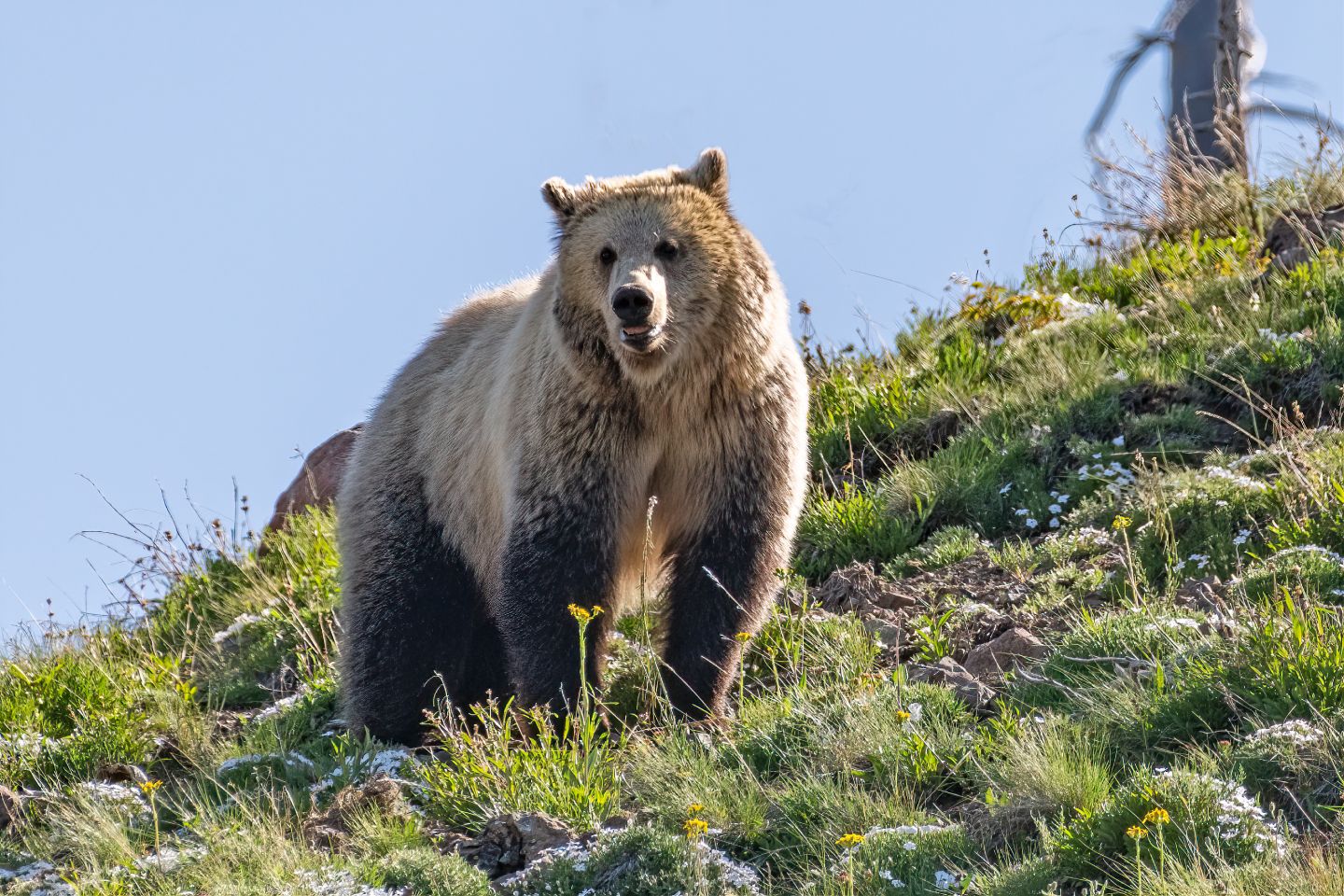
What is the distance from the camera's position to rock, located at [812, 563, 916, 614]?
6723 mm

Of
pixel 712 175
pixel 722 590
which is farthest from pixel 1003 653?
pixel 712 175

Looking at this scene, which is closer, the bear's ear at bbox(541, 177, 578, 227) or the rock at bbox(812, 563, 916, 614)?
the bear's ear at bbox(541, 177, 578, 227)

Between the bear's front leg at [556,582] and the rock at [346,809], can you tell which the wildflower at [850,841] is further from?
the rock at [346,809]

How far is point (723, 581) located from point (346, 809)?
64.0 inches

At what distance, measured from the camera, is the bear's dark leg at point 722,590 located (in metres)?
5.67

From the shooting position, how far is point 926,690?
5227 mm

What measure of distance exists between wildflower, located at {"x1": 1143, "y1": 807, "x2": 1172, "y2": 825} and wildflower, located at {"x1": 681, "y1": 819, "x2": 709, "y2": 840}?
1223 mm

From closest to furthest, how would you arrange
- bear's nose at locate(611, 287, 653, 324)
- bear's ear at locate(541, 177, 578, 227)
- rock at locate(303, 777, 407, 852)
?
1. rock at locate(303, 777, 407, 852)
2. bear's nose at locate(611, 287, 653, 324)
3. bear's ear at locate(541, 177, 578, 227)

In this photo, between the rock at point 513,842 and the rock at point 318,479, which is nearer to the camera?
the rock at point 513,842

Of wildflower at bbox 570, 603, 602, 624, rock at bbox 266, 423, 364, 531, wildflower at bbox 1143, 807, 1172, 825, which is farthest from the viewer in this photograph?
rock at bbox 266, 423, 364, 531

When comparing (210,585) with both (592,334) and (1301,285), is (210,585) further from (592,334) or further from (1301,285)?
(1301,285)

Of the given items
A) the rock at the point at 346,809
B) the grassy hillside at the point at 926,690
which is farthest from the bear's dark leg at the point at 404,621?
the rock at the point at 346,809

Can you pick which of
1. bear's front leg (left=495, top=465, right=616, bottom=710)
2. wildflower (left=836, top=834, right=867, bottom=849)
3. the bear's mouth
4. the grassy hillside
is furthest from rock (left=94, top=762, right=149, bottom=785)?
wildflower (left=836, top=834, right=867, bottom=849)

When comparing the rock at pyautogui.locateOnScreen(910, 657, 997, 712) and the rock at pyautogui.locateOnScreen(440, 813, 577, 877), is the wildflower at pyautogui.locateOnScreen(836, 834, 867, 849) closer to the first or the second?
the rock at pyautogui.locateOnScreen(440, 813, 577, 877)
